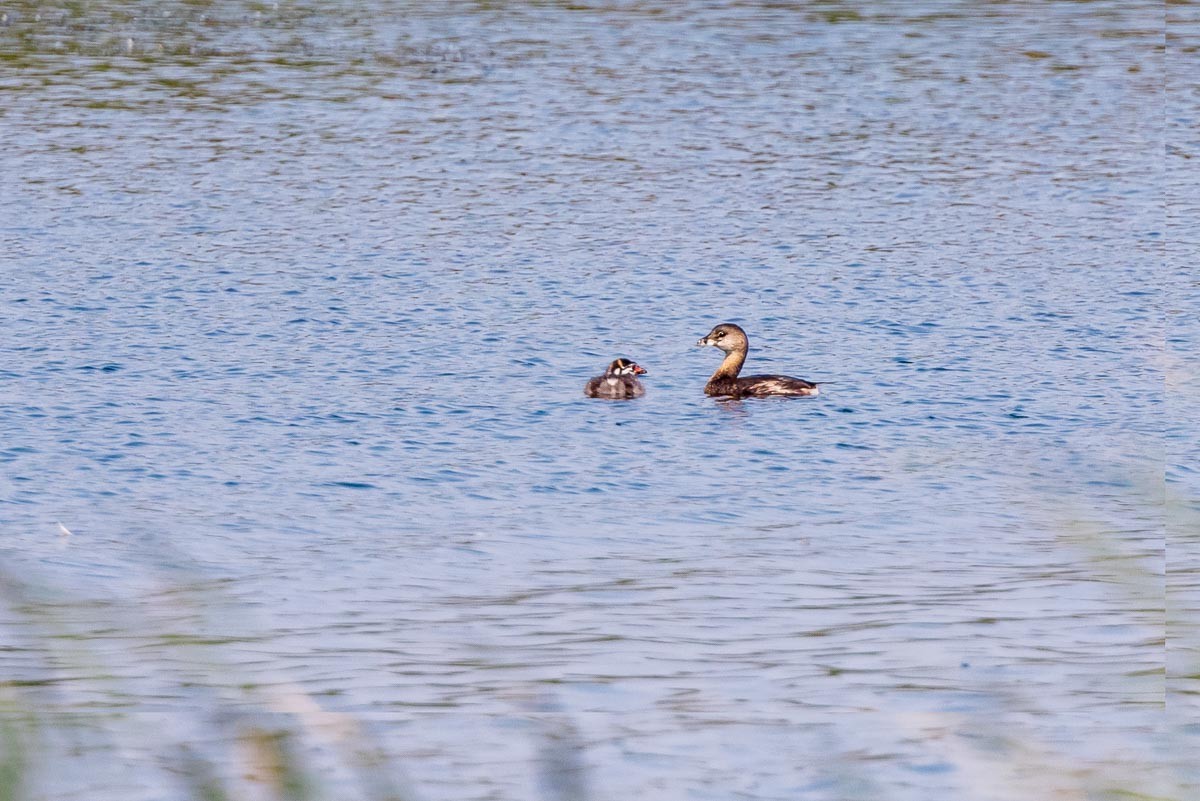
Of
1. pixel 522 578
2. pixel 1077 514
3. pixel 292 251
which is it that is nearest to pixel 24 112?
pixel 292 251

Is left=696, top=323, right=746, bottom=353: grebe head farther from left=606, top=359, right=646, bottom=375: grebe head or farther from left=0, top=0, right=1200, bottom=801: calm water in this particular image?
left=606, top=359, right=646, bottom=375: grebe head

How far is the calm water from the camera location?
9234 mm

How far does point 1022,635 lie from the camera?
10812 mm

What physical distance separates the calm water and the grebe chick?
0.20m

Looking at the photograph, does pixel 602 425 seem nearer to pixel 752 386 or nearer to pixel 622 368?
pixel 622 368

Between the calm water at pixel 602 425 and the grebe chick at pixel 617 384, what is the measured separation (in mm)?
204

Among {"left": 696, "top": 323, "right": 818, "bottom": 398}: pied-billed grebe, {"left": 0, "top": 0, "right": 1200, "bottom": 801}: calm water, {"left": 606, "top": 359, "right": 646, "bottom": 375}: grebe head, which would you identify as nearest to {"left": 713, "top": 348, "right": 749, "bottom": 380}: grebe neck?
{"left": 696, "top": 323, "right": 818, "bottom": 398}: pied-billed grebe

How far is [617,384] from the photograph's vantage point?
1728cm

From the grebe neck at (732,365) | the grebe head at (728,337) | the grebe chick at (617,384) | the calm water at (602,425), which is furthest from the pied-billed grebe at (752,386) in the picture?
the grebe chick at (617,384)

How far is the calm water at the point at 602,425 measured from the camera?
923 cm

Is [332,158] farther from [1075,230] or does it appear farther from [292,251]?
[1075,230]

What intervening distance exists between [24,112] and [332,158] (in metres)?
6.76

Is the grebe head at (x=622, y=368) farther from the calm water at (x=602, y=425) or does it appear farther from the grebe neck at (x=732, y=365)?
the grebe neck at (x=732, y=365)

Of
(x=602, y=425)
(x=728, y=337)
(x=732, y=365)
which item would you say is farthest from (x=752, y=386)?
(x=602, y=425)
